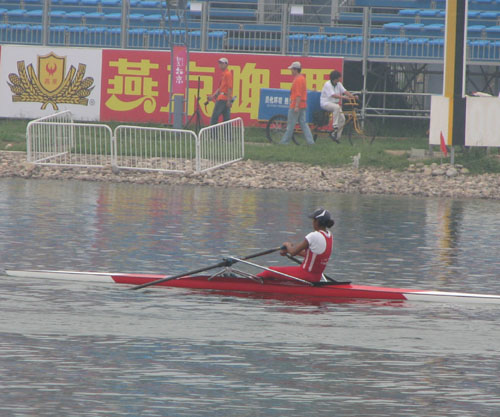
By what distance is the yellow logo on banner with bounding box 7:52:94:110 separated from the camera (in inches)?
1134

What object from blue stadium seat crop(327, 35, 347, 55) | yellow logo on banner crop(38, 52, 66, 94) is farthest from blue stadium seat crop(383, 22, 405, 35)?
yellow logo on banner crop(38, 52, 66, 94)

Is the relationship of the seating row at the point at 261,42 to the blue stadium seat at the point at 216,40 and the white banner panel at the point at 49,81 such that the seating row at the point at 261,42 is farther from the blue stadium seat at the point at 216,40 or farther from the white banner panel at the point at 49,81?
the white banner panel at the point at 49,81

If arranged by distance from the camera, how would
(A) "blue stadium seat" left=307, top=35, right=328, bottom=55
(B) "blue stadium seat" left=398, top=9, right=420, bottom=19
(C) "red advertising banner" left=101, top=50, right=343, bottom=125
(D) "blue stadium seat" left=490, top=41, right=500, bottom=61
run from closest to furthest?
1. (C) "red advertising banner" left=101, top=50, right=343, bottom=125
2. (D) "blue stadium seat" left=490, top=41, right=500, bottom=61
3. (A) "blue stadium seat" left=307, top=35, right=328, bottom=55
4. (B) "blue stadium seat" left=398, top=9, right=420, bottom=19

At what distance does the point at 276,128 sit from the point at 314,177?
368 cm

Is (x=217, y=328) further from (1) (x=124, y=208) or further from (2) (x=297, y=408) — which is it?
(1) (x=124, y=208)

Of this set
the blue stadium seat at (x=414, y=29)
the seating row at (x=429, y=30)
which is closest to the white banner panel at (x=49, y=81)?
the seating row at (x=429, y=30)

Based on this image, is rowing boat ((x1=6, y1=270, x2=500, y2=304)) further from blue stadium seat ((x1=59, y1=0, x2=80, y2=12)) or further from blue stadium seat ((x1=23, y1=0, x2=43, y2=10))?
blue stadium seat ((x1=23, y1=0, x2=43, y2=10))

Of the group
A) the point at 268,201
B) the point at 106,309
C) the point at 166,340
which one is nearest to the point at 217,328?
the point at 166,340

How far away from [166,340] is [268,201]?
11.7 m

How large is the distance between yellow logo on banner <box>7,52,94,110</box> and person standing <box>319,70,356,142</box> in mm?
6161

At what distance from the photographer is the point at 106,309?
10602 millimetres

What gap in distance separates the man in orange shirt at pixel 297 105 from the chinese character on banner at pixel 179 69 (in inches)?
122

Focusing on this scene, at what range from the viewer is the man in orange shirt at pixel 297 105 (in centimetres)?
2612

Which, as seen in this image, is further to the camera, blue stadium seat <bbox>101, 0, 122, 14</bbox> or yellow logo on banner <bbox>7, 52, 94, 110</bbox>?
blue stadium seat <bbox>101, 0, 122, 14</bbox>
